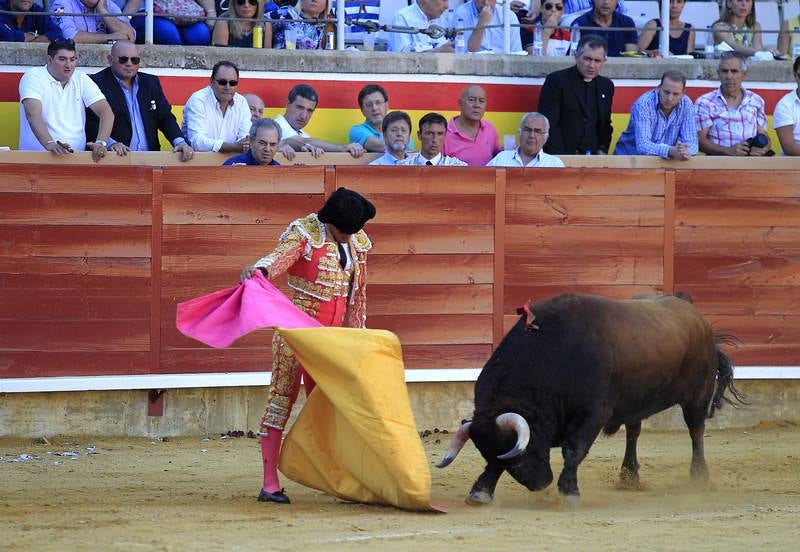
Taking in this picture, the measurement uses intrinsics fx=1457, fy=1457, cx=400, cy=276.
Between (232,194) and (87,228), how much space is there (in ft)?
2.59

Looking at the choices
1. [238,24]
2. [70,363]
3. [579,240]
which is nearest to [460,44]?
[238,24]

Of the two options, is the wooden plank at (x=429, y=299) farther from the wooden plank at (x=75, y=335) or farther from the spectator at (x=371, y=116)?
the wooden plank at (x=75, y=335)

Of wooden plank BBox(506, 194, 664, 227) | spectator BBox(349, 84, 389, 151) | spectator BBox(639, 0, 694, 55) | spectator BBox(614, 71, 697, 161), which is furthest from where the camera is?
spectator BBox(639, 0, 694, 55)

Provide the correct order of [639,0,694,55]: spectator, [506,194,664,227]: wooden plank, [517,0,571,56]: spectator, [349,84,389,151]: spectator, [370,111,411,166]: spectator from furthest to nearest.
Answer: [639,0,694,55]: spectator, [517,0,571,56]: spectator, [349,84,389,151]: spectator, [506,194,664,227]: wooden plank, [370,111,411,166]: spectator

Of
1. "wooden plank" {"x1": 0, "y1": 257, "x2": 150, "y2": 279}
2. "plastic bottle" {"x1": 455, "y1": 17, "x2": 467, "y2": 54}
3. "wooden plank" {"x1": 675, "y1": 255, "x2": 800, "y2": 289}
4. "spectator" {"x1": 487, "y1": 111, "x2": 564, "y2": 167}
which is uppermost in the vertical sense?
"plastic bottle" {"x1": 455, "y1": 17, "x2": 467, "y2": 54}

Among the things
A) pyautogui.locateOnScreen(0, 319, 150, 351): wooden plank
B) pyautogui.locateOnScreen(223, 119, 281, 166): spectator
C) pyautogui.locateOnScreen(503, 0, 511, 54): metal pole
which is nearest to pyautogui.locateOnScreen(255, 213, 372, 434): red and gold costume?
pyautogui.locateOnScreen(223, 119, 281, 166): spectator

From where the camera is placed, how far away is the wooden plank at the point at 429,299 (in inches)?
324

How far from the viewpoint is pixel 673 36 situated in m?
10.5

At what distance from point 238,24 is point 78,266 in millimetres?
2276

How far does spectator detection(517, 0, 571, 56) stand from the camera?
9.91 metres

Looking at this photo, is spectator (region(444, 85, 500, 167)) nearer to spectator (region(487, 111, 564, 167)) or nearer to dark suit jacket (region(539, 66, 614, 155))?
spectator (region(487, 111, 564, 167))

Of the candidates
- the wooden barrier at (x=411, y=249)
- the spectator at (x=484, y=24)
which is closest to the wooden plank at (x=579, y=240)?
the wooden barrier at (x=411, y=249)

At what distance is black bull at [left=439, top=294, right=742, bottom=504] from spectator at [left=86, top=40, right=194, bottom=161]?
2662mm

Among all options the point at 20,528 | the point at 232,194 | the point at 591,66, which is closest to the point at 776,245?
the point at 591,66
